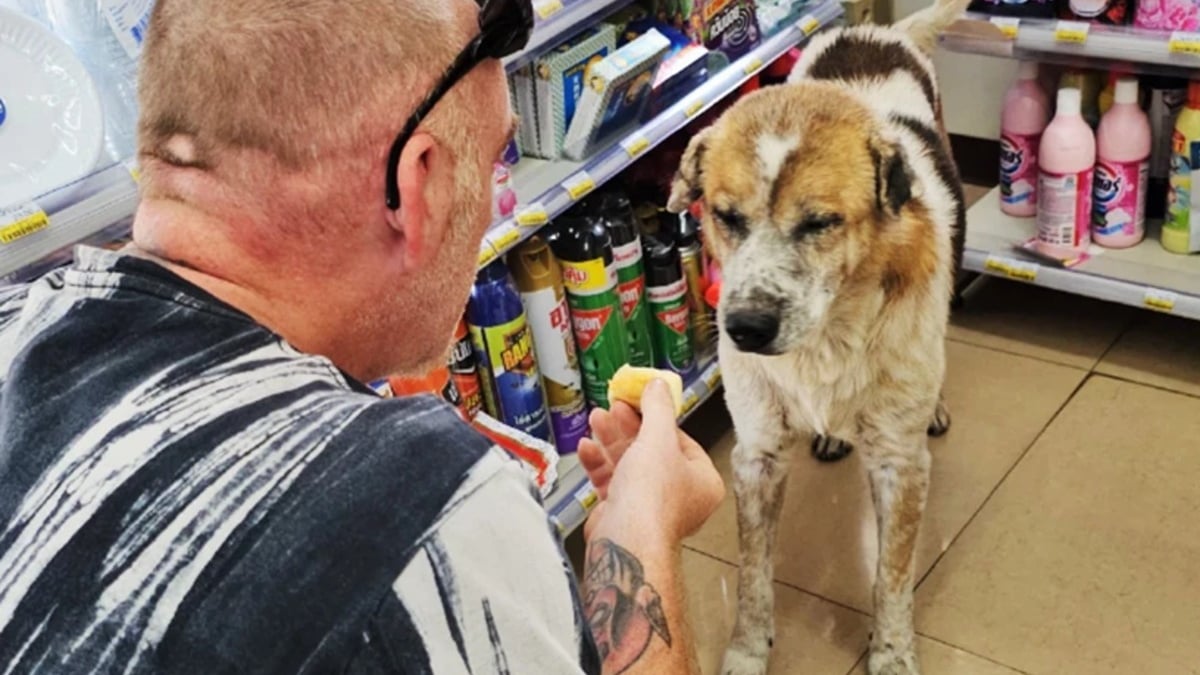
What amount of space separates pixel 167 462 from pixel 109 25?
1276mm

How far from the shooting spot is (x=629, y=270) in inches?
110

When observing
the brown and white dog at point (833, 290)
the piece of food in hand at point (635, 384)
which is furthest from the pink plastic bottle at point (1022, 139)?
the piece of food in hand at point (635, 384)

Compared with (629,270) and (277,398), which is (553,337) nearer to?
(629,270)

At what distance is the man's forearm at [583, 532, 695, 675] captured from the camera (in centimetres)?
123

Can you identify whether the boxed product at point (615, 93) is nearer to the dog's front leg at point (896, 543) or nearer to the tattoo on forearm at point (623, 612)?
the dog's front leg at point (896, 543)

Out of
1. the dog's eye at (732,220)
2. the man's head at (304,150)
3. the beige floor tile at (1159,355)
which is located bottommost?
the beige floor tile at (1159,355)

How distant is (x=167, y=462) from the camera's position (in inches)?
34.3

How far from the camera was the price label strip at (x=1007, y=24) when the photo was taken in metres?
3.02

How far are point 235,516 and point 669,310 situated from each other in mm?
2101

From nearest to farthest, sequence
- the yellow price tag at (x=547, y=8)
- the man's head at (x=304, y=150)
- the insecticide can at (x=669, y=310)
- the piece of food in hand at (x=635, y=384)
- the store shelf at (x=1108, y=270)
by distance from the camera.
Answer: the man's head at (x=304, y=150)
the piece of food in hand at (x=635, y=384)
the yellow price tag at (x=547, y=8)
the insecticide can at (x=669, y=310)
the store shelf at (x=1108, y=270)

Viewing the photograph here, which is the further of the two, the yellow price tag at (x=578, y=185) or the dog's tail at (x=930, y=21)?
the dog's tail at (x=930, y=21)

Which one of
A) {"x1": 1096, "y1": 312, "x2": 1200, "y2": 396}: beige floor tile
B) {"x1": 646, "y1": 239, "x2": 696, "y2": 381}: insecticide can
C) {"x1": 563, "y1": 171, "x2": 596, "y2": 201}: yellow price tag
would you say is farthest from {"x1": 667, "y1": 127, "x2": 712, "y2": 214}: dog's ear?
{"x1": 1096, "y1": 312, "x2": 1200, "y2": 396}: beige floor tile

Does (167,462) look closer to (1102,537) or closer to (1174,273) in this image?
(1102,537)

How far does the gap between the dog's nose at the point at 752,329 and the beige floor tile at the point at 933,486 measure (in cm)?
80
